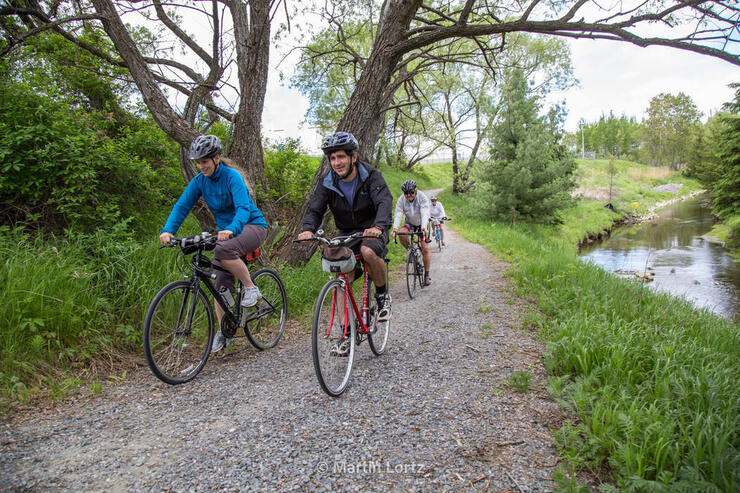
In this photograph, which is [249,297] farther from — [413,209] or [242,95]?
[413,209]

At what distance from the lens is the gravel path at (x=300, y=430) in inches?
88.2

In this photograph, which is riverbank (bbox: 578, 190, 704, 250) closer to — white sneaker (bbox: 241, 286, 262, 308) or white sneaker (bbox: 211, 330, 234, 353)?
white sneaker (bbox: 241, 286, 262, 308)

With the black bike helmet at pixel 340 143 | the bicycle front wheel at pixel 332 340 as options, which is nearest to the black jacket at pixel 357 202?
the black bike helmet at pixel 340 143

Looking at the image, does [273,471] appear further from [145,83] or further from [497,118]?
[497,118]

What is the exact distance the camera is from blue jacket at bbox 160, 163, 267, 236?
3.66 meters

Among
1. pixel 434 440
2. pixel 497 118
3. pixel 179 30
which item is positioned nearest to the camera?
pixel 434 440

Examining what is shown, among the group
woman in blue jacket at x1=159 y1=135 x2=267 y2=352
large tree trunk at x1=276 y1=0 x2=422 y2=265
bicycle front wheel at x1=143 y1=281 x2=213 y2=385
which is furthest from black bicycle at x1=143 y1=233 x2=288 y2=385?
large tree trunk at x1=276 y1=0 x2=422 y2=265

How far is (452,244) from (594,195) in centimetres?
2728

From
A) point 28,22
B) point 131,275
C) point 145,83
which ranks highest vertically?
point 28,22

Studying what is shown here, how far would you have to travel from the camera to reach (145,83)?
523 centimetres

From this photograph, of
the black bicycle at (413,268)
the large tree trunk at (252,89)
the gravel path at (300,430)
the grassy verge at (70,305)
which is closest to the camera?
the gravel path at (300,430)

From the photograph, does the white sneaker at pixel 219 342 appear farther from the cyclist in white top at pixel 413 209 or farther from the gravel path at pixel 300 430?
the cyclist in white top at pixel 413 209

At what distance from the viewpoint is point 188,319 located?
3.58 meters

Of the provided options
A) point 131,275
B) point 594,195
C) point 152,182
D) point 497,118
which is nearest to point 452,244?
point 497,118
